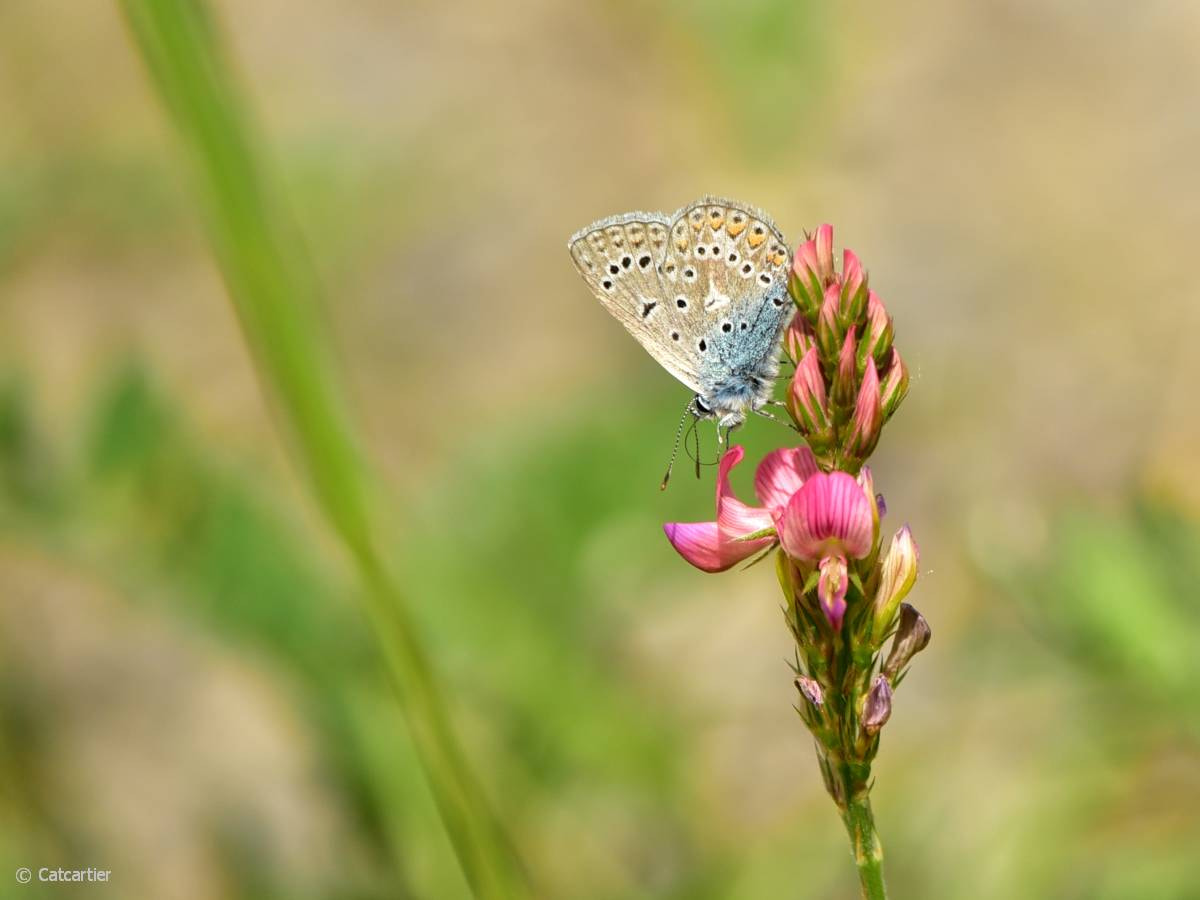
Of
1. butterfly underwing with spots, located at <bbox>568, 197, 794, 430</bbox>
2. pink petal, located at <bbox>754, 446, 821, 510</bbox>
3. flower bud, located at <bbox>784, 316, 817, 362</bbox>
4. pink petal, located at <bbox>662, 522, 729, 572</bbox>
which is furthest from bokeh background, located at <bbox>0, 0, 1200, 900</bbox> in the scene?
butterfly underwing with spots, located at <bbox>568, 197, 794, 430</bbox>

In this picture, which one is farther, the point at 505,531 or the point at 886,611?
the point at 505,531

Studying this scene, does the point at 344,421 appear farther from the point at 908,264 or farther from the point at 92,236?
the point at 92,236

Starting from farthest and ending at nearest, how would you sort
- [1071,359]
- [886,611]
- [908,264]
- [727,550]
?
[908,264] < [1071,359] < [727,550] < [886,611]

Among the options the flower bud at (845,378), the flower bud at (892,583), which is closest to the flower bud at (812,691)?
the flower bud at (892,583)

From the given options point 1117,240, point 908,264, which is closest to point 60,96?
point 908,264

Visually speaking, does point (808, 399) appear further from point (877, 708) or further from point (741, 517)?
point (877, 708)

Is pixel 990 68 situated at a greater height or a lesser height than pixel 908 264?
greater

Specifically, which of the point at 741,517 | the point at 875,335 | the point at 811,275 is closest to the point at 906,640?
the point at 741,517
